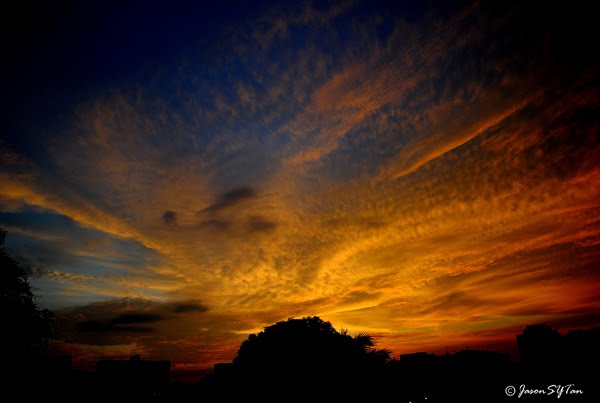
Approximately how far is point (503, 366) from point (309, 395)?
3577 cm

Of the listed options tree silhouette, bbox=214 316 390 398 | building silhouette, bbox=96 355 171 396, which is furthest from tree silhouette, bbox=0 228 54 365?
building silhouette, bbox=96 355 171 396

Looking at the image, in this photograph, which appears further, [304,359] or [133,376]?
[133,376]

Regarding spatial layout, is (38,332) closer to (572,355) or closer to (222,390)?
(222,390)

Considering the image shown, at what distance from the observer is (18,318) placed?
18.8 m

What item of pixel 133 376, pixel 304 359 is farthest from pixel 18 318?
pixel 133 376

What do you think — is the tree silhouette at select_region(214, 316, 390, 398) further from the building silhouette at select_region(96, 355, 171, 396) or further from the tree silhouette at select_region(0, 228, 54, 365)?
the building silhouette at select_region(96, 355, 171, 396)

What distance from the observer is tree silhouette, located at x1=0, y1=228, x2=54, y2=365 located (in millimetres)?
18422

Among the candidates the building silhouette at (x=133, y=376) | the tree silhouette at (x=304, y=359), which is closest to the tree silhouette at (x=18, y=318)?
the tree silhouette at (x=304, y=359)

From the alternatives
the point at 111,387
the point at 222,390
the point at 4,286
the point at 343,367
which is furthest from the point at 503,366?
the point at 4,286

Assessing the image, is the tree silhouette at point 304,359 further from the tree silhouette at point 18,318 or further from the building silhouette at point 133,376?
the building silhouette at point 133,376

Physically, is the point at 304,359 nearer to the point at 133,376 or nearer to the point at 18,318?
the point at 18,318

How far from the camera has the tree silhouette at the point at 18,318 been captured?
18422 mm

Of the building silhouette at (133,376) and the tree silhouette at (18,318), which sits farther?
A: the building silhouette at (133,376)

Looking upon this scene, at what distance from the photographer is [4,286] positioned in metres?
18.8
